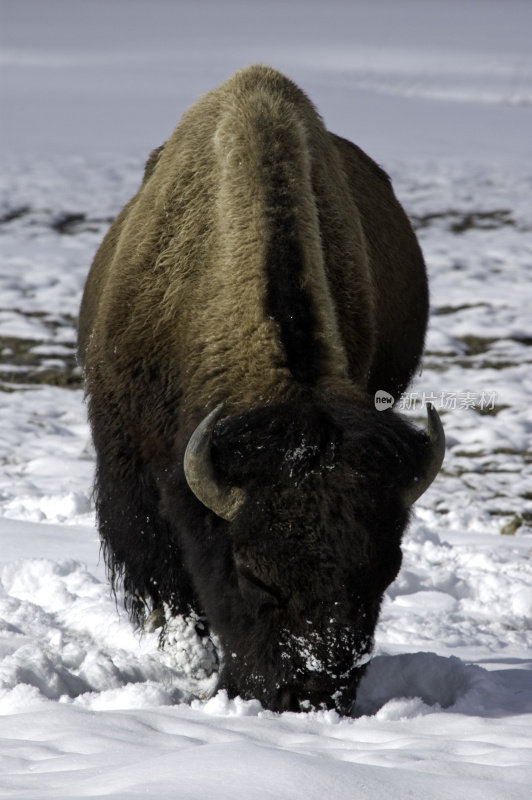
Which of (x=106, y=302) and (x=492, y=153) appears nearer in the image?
(x=106, y=302)

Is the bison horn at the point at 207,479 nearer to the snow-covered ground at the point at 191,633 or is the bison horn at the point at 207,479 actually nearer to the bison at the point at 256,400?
the bison at the point at 256,400

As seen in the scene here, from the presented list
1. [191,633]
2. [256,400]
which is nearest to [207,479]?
[256,400]

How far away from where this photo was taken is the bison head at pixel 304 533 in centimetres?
300

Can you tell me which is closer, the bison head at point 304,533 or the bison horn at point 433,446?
the bison head at point 304,533

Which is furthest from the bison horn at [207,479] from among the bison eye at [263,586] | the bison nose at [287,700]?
the bison nose at [287,700]

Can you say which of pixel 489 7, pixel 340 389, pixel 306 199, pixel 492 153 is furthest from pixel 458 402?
pixel 489 7

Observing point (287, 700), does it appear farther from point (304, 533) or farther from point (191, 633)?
point (191, 633)

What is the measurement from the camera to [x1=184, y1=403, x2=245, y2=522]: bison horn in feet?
10.3

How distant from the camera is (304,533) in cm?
301

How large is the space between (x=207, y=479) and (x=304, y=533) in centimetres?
35

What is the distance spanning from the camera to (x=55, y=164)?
2114cm

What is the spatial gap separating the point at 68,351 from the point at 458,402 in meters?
3.62

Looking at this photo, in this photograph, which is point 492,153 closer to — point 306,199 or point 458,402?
point 458,402

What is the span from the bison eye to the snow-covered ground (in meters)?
0.36
